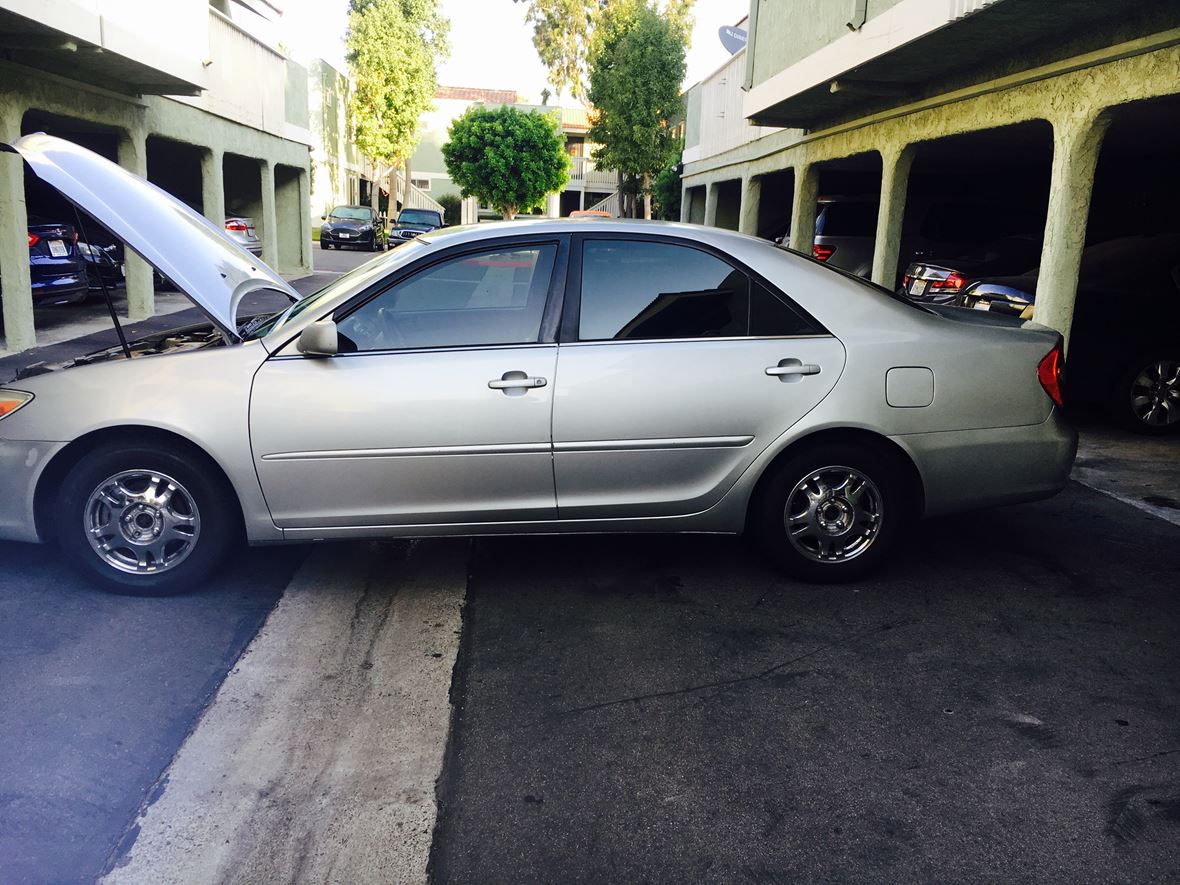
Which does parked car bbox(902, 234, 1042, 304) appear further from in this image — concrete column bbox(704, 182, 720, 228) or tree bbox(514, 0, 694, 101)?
tree bbox(514, 0, 694, 101)

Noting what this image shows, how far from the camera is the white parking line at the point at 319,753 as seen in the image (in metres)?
2.78

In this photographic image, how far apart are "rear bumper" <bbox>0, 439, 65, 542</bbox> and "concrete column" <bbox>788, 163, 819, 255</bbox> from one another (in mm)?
12703

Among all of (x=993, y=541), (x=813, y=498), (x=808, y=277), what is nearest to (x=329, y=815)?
(x=813, y=498)

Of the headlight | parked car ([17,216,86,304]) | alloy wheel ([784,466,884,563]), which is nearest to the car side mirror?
the headlight

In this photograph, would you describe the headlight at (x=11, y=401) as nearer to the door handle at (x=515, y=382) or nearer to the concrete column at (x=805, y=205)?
the door handle at (x=515, y=382)

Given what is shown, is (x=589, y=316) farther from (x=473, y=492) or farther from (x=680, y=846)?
(x=680, y=846)

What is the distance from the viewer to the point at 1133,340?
27.6ft

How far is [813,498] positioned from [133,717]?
2.87m

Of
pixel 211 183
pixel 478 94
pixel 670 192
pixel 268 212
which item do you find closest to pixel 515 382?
pixel 211 183

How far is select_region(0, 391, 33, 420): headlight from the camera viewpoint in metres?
4.47

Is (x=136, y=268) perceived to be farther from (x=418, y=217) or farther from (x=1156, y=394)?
(x=418, y=217)

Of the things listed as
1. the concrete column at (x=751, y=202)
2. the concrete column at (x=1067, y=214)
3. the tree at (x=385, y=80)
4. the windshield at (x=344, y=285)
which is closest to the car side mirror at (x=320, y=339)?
the windshield at (x=344, y=285)

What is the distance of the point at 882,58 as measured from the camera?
9.78 metres

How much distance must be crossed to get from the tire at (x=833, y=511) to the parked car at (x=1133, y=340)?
4.69m
